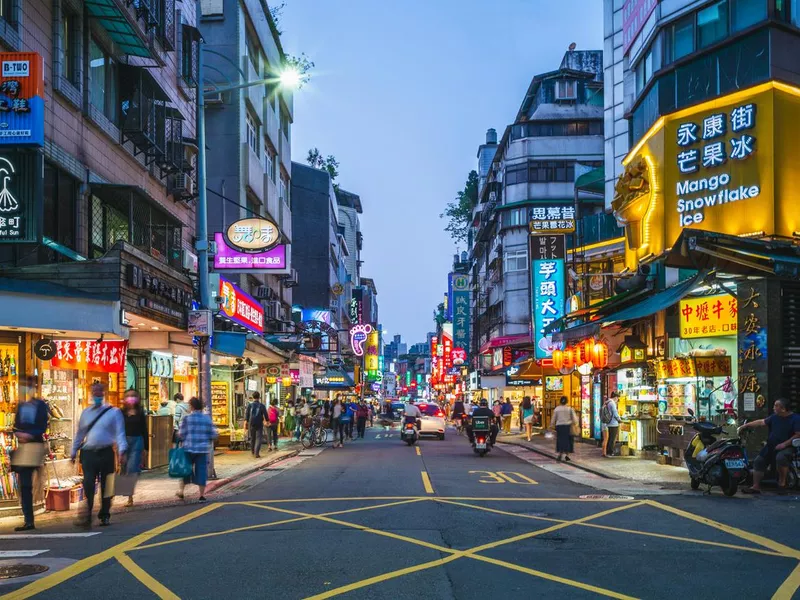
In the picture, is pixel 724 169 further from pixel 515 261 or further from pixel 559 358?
pixel 515 261

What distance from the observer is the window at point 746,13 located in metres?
21.0

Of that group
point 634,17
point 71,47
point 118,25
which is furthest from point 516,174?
point 71,47

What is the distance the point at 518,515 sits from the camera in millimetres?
12820

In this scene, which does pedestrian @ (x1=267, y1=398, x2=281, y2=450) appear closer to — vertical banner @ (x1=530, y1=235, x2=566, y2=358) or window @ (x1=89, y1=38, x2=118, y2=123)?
vertical banner @ (x1=530, y1=235, x2=566, y2=358)

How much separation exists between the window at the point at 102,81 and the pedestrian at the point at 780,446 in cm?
1474

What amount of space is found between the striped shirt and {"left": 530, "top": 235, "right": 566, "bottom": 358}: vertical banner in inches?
909

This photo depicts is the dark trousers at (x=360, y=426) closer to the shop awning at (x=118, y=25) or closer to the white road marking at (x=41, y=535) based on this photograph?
the shop awning at (x=118, y=25)

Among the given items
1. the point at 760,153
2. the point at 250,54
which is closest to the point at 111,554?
the point at 760,153

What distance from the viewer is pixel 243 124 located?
3694cm

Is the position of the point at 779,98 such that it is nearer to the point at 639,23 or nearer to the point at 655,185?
the point at 655,185

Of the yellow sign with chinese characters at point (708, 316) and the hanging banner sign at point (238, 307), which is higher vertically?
the hanging banner sign at point (238, 307)

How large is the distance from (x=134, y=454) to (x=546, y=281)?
81.1 ft

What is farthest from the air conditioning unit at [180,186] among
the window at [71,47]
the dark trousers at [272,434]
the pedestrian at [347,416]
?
the pedestrian at [347,416]

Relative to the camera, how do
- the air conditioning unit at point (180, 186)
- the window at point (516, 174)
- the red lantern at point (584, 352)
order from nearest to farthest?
the air conditioning unit at point (180, 186), the red lantern at point (584, 352), the window at point (516, 174)
